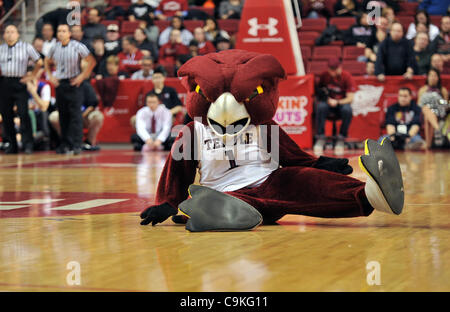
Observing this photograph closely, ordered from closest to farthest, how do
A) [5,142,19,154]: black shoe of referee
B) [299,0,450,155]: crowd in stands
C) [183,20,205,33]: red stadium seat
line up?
[5,142,19,154]: black shoe of referee → [299,0,450,155]: crowd in stands → [183,20,205,33]: red stadium seat

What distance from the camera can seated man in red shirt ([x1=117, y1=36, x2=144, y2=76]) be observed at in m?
13.2

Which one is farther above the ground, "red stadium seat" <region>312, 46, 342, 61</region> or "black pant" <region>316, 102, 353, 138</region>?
"red stadium seat" <region>312, 46, 342, 61</region>

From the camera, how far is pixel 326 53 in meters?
13.1

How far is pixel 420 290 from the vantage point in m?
2.21

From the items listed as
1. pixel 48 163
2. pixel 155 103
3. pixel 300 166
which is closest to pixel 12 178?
pixel 48 163

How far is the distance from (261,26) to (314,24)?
4119 millimetres

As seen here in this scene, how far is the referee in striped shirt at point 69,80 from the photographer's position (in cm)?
975

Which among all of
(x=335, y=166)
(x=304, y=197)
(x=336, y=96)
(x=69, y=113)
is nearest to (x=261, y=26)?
(x=336, y=96)

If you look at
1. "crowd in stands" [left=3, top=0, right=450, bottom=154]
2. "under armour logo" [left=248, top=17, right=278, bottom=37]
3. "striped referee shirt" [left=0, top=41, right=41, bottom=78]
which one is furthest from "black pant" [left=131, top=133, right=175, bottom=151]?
"under armour logo" [left=248, top=17, right=278, bottom=37]

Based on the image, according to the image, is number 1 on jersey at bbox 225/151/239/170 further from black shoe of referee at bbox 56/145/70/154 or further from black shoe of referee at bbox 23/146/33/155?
black shoe of referee at bbox 23/146/33/155

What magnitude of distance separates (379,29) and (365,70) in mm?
787

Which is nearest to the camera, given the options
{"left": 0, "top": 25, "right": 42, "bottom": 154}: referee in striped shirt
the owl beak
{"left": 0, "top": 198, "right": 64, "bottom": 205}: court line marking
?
A: the owl beak

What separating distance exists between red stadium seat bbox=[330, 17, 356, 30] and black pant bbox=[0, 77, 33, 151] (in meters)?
5.89
